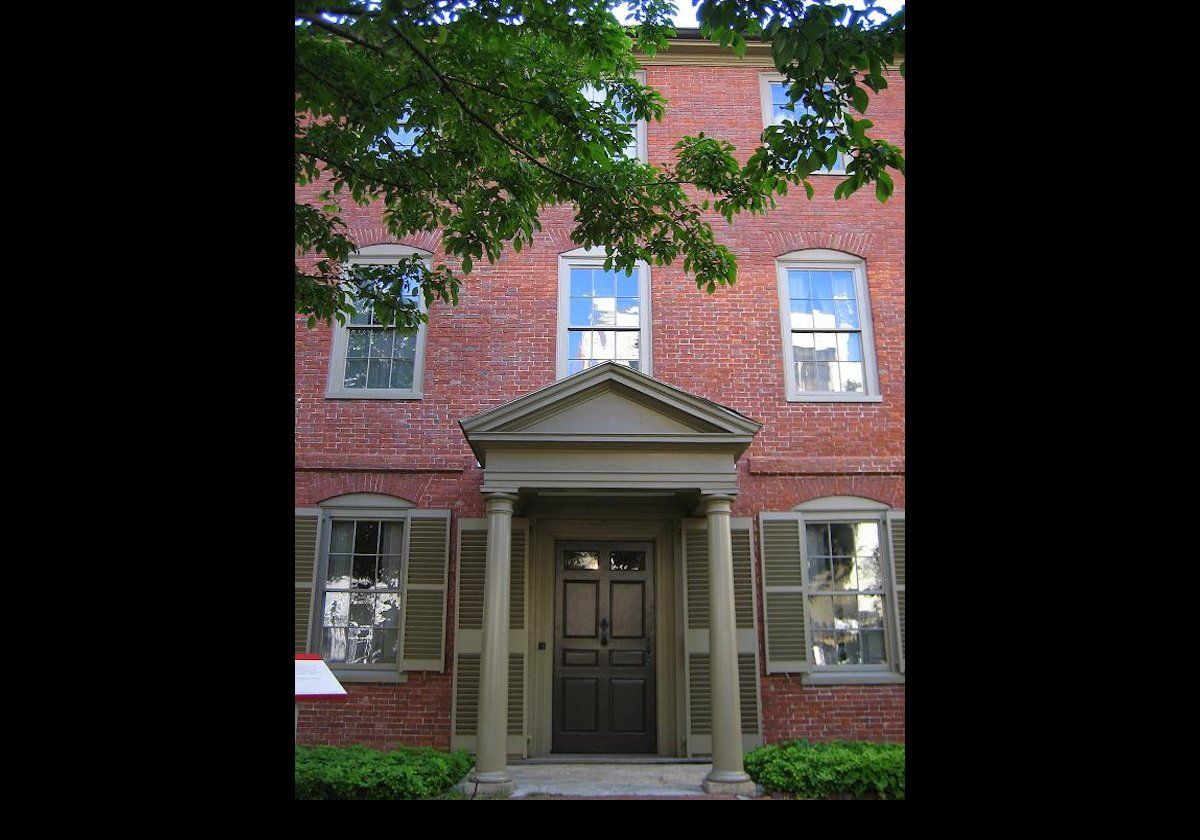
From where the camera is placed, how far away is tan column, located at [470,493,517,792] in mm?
6055

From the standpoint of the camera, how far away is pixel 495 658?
245 inches

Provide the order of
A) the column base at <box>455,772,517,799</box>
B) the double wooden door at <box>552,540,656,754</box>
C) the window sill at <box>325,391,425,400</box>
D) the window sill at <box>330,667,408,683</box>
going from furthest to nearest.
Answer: the window sill at <box>325,391,425,400</box> < the double wooden door at <box>552,540,656,754</box> < the window sill at <box>330,667,408,683</box> < the column base at <box>455,772,517,799</box>

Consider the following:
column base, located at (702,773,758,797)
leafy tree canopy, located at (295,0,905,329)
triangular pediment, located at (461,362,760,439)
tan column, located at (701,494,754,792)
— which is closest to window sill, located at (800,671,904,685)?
tan column, located at (701,494,754,792)

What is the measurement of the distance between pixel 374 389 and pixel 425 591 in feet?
6.96

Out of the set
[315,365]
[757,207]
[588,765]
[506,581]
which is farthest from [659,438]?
[315,365]

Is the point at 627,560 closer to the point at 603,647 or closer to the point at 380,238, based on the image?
the point at 603,647

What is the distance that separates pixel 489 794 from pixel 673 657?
7.96 ft

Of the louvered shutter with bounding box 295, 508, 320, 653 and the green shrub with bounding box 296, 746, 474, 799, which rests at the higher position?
the louvered shutter with bounding box 295, 508, 320, 653

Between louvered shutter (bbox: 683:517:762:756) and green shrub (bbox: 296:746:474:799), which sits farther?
louvered shutter (bbox: 683:517:762:756)

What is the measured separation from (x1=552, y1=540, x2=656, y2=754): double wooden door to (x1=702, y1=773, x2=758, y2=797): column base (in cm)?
148

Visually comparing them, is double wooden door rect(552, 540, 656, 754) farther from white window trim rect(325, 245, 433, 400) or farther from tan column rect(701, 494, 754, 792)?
white window trim rect(325, 245, 433, 400)

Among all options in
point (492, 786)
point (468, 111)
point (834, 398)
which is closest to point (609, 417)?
point (834, 398)

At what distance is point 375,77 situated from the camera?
11.4 ft

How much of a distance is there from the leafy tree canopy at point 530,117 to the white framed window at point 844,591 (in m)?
3.64
